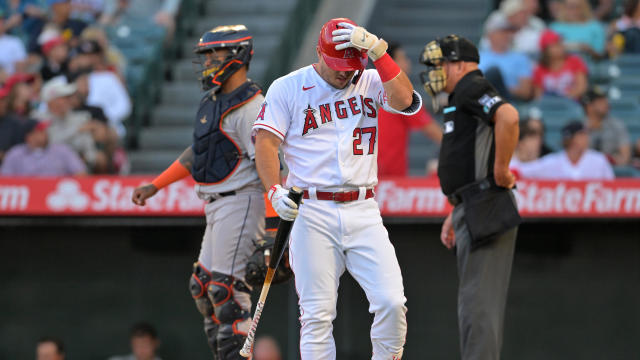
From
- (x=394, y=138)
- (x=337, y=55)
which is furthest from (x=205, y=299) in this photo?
(x=394, y=138)

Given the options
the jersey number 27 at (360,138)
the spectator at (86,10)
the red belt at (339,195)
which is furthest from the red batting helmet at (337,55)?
the spectator at (86,10)

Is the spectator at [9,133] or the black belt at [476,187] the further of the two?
the spectator at [9,133]

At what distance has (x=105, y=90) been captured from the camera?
381 inches

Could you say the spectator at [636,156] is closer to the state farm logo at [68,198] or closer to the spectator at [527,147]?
the spectator at [527,147]

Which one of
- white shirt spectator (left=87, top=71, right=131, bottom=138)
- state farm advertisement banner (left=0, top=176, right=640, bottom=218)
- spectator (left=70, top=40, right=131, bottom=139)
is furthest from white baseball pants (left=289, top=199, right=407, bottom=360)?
white shirt spectator (left=87, top=71, right=131, bottom=138)

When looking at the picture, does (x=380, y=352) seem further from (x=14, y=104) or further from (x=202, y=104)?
(x=14, y=104)

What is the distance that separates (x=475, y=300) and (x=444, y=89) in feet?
4.07

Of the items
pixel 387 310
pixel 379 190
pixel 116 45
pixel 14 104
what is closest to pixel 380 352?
pixel 387 310

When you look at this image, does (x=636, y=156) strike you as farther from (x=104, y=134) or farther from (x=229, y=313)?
(x=104, y=134)

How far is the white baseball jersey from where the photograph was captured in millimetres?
4684

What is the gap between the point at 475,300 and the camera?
5277mm

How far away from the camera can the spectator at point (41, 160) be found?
26.5 ft

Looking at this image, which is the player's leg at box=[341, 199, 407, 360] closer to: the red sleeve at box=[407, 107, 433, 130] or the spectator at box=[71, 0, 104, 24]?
the red sleeve at box=[407, 107, 433, 130]

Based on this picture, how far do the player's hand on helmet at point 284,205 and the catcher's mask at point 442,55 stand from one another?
146 centimetres
